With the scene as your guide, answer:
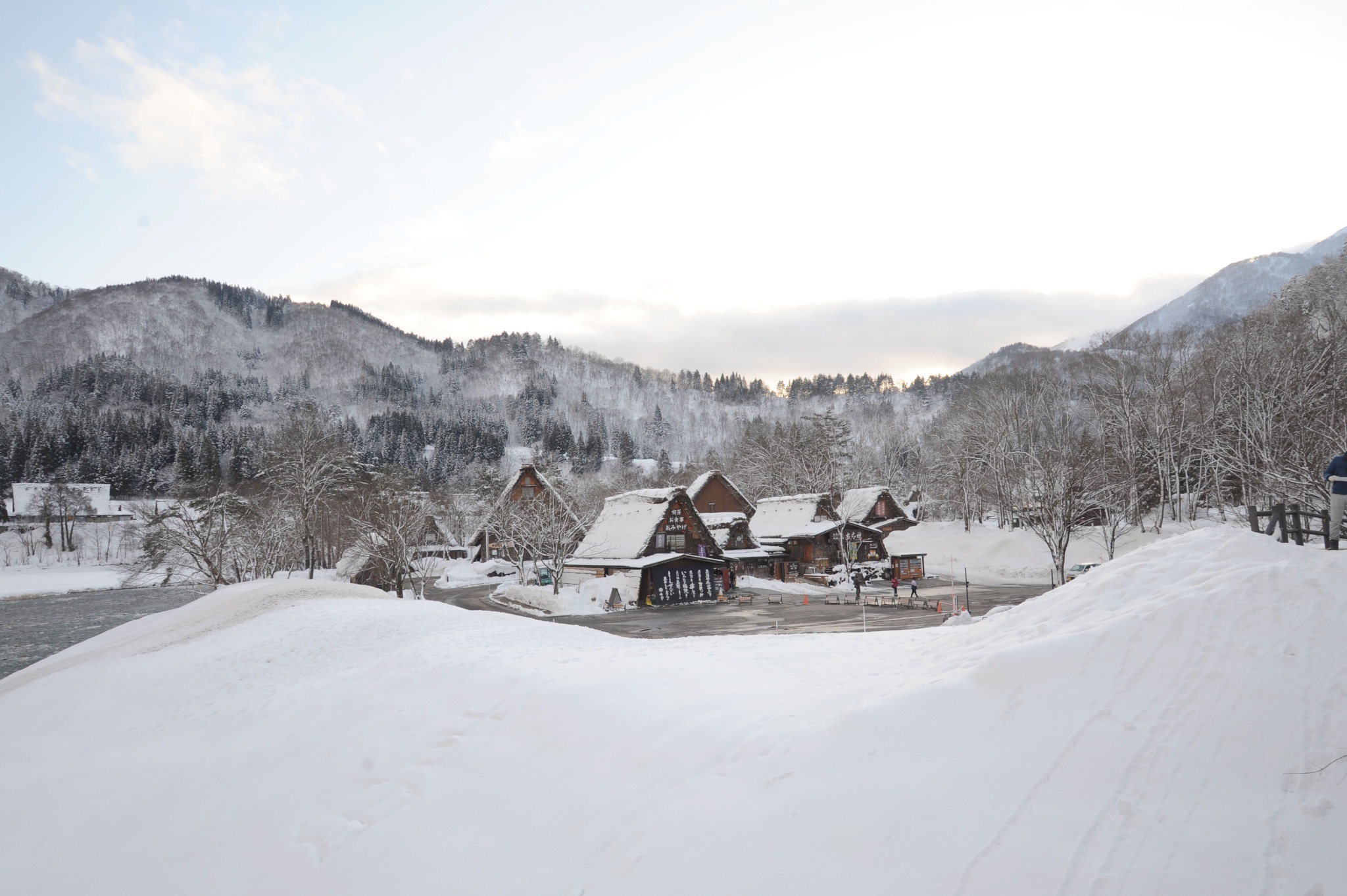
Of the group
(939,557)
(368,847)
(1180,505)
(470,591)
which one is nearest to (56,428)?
(470,591)

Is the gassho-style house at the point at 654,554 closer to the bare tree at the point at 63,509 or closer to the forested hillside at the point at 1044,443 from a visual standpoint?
the forested hillside at the point at 1044,443

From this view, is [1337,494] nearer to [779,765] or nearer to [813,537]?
[779,765]

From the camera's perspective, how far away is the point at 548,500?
51.3m

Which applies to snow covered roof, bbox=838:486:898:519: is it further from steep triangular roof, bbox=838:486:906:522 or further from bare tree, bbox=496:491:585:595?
bare tree, bbox=496:491:585:595

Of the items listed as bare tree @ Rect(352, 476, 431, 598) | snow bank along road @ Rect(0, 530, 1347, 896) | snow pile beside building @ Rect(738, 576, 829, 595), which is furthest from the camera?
snow pile beside building @ Rect(738, 576, 829, 595)

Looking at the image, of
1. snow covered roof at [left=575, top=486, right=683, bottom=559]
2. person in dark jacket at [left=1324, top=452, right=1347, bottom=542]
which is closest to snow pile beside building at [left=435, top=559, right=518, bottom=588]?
snow covered roof at [left=575, top=486, right=683, bottom=559]

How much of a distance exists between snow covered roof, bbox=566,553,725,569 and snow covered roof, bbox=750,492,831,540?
11104 millimetres

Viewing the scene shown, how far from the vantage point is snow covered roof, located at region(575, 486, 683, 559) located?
41594 millimetres

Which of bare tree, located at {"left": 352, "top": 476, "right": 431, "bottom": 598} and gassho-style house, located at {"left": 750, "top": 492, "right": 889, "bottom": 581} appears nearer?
bare tree, located at {"left": 352, "top": 476, "right": 431, "bottom": 598}

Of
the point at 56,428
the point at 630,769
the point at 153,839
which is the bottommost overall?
the point at 153,839

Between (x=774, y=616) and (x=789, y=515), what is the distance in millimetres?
22728

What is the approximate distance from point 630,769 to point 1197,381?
5416 cm

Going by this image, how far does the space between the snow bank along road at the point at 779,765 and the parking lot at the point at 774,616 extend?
530 inches

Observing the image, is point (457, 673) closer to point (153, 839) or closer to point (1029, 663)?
point (153, 839)
